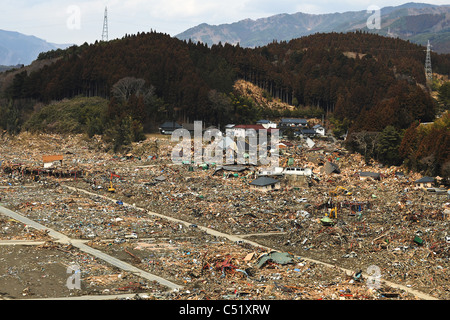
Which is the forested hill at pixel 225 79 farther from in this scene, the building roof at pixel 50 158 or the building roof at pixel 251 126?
the building roof at pixel 50 158

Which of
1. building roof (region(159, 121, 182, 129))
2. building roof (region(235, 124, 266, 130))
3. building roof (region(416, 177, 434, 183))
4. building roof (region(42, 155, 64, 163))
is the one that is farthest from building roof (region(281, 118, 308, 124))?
building roof (region(42, 155, 64, 163))

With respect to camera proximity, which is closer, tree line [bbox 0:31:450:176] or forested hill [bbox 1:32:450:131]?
tree line [bbox 0:31:450:176]

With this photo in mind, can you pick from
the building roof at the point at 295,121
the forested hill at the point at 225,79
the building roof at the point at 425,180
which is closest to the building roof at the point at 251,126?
the forested hill at the point at 225,79

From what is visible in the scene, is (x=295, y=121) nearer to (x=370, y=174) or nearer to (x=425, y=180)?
(x=370, y=174)

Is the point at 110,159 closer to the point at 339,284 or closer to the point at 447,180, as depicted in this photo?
the point at 447,180

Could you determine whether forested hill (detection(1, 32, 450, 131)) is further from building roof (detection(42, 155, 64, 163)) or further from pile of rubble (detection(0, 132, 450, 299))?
pile of rubble (detection(0, 132, 450, 299))
